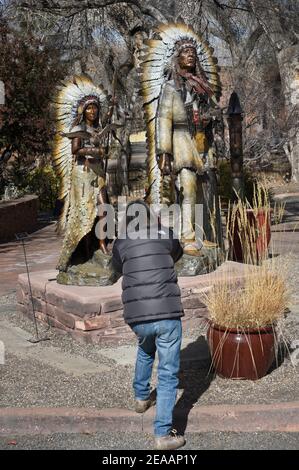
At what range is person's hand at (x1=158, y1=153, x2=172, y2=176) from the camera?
7.22 metres

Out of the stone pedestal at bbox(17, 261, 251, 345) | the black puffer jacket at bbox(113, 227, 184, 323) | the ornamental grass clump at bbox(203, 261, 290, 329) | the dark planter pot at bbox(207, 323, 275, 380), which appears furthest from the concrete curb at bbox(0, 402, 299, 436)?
the stone pedestal at bbox(17, 261, 251, 345)

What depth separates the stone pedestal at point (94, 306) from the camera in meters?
6.43

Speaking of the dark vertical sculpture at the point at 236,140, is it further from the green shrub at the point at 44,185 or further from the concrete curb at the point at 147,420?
the green shrub at the point at 44,185

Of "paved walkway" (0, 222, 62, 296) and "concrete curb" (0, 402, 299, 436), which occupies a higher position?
"paved walkway" (0, 222, 62, 296)

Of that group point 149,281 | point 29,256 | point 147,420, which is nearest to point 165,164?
point 149,281

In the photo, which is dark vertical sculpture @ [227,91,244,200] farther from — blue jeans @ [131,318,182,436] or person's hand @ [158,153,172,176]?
blue jeans @ [131,318,182,436]

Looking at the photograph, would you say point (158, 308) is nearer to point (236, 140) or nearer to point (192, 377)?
point (192, 377)

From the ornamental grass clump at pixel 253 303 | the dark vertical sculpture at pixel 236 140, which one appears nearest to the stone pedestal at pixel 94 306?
the ornamental grass clump at pixel 253 303

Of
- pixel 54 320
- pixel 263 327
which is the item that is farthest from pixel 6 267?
pixel 263 327

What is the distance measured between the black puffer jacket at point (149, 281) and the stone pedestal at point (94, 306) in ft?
5.71

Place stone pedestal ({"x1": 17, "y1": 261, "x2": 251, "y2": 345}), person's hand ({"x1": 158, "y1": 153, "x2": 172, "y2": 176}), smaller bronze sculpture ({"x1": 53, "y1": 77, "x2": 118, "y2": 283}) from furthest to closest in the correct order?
1. person's hand ({"x1": 158, "y1": 153, "x2": 172, "y2": 176})
2. smaller bronze sculpture ({"x1": 53, "y1": 77, "x2": 118, "y2": 283})
3. stone pedestal ({"x1": 17, "y1": 261, "x2": 251, "y2": 345})

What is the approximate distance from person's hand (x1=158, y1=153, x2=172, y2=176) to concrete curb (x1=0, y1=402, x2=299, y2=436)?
9.92ft

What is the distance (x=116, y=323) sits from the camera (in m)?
6.48

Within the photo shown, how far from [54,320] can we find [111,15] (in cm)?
1340
